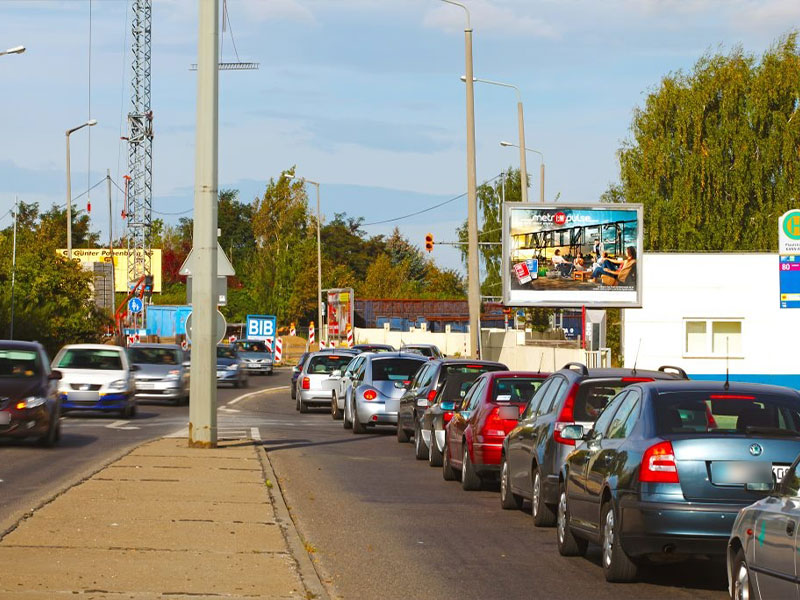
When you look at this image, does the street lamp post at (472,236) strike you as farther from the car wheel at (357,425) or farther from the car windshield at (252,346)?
the car windshield at (252,346)

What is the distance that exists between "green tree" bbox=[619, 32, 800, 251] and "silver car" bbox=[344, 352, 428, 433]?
31460 mm

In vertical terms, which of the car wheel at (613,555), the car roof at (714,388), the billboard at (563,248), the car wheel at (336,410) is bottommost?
the car wheel at (336,410)

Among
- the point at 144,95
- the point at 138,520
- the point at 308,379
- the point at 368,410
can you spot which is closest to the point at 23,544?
the point at 138,520

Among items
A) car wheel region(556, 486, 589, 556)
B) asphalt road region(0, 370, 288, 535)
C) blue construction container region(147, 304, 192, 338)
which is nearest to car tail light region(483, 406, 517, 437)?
car wheel region(556, 486, 589, 556)

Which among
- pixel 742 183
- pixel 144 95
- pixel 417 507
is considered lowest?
pixel 417 507

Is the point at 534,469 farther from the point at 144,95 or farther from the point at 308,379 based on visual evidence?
the point at 144,95

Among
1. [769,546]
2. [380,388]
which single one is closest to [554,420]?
[769,546]

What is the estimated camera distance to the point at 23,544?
35.1ft

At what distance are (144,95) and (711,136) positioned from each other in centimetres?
5640

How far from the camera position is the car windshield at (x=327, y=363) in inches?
1438

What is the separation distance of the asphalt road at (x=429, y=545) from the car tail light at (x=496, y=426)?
0.75 meters

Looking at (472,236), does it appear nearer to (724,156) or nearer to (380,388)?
(380,388)

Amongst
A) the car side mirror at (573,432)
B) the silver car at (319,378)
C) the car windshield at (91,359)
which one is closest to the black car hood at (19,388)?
the car windshield at (91,359)

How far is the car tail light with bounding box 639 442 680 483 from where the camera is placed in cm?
935
